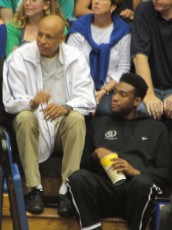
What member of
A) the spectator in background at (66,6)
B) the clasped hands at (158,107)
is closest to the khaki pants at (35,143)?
the clasped hands at (158,107)

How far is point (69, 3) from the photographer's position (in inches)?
176

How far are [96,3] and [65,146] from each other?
1122mm

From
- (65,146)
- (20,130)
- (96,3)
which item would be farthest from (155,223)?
(96,3)

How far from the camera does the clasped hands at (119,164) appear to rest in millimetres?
3342

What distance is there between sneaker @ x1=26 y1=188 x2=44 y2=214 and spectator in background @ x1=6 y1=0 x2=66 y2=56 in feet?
3.63

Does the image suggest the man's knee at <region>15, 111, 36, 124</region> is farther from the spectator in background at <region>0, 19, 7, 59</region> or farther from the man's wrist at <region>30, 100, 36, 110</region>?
the spectator in background at <region>0, 19, 7, 59</region>

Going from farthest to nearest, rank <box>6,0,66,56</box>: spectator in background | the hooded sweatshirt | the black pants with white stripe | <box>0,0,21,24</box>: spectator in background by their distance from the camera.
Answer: <box>0,0,21,24</box>: spectator in background
<box>6,0,66,56</box>: spectator in background
the hooded sweatshirt
the black pants with white stripe

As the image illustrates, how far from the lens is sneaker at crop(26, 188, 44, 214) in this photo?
3.47 meters

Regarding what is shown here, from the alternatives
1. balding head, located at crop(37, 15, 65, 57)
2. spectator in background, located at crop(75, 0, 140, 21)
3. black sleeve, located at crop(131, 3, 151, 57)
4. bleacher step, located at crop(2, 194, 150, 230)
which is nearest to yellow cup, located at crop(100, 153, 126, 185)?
bleacher step, located at crop(2, 194, 150, 230)

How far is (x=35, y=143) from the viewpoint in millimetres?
3521

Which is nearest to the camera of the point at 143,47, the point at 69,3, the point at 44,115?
the point at 44,115

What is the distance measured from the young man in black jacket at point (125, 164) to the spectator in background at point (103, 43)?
0.41 meters

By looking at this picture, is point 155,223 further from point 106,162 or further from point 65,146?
point 65,146

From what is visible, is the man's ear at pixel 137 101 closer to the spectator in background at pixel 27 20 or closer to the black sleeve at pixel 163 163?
the black sleeve at pixel 163 163
